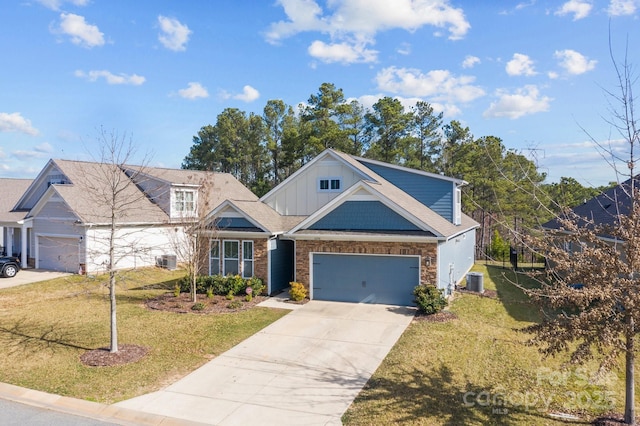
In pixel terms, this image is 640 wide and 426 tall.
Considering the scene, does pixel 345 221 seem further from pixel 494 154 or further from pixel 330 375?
pixel 494 154

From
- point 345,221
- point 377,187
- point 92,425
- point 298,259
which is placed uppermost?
point 377,187

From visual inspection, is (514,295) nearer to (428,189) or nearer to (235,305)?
(428,189)

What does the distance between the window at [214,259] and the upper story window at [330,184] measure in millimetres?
5644

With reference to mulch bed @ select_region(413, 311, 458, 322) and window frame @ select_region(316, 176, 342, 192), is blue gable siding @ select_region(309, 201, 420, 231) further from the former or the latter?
window frame @ select_region(316, 176, 342, 192)

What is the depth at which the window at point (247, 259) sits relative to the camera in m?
18.2

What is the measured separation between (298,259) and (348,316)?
371 centimetres

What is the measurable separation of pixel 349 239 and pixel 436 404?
343 inches

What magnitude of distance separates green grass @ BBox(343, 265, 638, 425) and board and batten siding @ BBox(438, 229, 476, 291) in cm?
363

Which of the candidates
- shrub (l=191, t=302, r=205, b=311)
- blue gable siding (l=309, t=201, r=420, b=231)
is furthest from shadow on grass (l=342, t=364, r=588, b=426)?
shrub (l=191, t=302, r=205, b=311)

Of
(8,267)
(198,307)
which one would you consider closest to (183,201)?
(8,267)

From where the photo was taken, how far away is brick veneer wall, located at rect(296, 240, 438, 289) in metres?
15.6

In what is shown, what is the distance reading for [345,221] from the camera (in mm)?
17172

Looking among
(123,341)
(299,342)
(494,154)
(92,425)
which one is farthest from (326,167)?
(494,154)

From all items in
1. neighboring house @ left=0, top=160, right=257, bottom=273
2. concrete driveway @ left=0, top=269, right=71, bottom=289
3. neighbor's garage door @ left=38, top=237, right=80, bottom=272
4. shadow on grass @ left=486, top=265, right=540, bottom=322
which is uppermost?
neighboring house @ left=0, top=160, right=257, bottom=273
